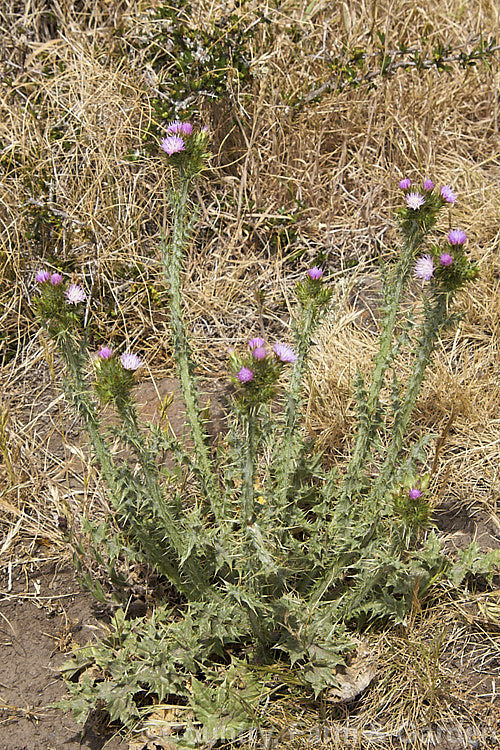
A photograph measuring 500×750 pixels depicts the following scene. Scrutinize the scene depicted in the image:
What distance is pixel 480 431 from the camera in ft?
9.61

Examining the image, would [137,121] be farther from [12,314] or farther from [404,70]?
[404,70]

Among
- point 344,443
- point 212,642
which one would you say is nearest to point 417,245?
point 344,443

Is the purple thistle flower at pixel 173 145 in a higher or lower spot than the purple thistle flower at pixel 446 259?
higher

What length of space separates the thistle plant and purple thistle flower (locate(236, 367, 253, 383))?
238mm

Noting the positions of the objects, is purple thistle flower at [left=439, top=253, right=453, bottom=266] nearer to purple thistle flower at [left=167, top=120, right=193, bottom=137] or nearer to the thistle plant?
the thistle plant

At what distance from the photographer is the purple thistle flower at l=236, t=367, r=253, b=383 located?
1.68m

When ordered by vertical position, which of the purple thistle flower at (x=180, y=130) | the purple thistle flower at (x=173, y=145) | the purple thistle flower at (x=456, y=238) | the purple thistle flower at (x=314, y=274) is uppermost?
the purple thistle flower at (x=180, y=130)

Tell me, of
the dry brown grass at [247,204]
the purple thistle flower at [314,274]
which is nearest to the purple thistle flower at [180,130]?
the purple thistle flower at [314,274]

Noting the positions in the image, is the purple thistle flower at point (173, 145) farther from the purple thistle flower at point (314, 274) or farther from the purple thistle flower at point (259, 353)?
the purple thistle flower at point (259, 353)

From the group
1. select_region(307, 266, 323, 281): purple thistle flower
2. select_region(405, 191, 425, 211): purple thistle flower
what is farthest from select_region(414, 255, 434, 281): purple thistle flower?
select_region(307, 266, 323, 281): purple thistle flower

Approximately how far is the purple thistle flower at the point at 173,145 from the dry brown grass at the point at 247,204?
1.02 m

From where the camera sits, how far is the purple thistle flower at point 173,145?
2.02 meters

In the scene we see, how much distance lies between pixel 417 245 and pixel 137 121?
2068 mm

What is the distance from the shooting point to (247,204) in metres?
3.68
